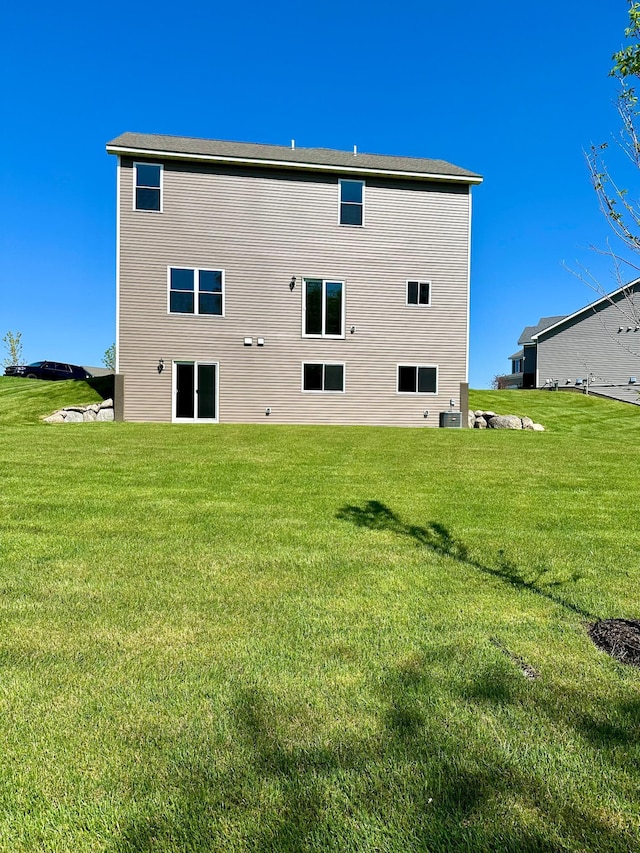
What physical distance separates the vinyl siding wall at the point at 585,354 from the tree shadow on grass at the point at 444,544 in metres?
27.8

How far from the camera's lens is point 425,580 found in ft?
12.4

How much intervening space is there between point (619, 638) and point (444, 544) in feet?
6.16

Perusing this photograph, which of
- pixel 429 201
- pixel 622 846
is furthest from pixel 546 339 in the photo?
pixel 622 846

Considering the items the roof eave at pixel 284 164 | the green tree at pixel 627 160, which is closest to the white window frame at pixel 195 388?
the roof eave at pixel 284 164

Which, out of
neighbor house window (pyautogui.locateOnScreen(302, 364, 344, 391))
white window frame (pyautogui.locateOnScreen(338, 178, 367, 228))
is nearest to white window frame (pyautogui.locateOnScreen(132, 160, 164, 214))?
white window frame (pyautogui.locateOnScreen(338, 178, 367, 228))

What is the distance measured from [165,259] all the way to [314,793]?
16.9m

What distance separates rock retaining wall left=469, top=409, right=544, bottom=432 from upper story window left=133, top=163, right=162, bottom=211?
1360 cm

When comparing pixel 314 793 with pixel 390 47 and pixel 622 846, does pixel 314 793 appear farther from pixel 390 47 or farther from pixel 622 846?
pixel 390 47

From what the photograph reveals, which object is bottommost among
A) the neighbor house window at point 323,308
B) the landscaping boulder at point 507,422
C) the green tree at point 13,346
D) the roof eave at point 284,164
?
the landscaping boulder at point 507,422

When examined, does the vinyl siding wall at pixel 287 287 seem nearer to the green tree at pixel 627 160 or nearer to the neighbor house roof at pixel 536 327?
the green tree at pixel 627 160

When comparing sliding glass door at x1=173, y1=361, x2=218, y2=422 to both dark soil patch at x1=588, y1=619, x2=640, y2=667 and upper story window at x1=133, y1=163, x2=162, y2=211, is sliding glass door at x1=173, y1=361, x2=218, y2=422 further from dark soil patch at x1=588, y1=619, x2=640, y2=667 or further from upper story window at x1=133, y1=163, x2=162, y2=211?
dark soil patch at x1=588, y1=619, x2=640, y2=667

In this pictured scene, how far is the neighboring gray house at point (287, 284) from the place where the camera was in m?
16.2

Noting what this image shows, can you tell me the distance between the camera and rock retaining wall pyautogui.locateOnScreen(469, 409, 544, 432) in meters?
17.7

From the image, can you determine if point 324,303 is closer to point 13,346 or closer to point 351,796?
point 351,796
